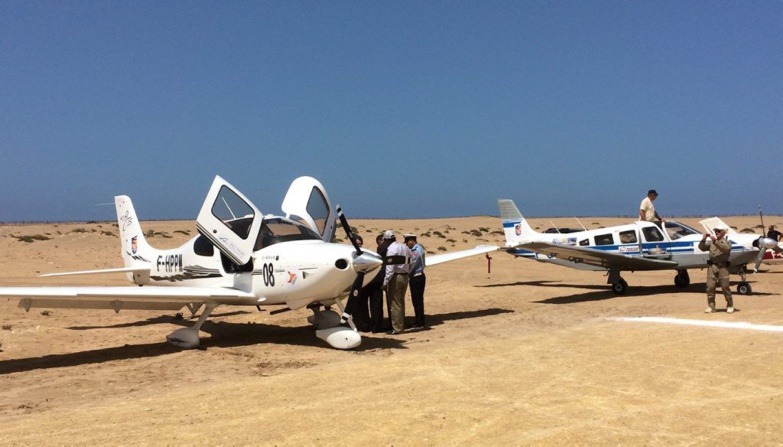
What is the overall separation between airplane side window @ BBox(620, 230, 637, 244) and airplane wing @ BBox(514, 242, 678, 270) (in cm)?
61

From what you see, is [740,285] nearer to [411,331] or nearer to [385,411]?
[411,331]

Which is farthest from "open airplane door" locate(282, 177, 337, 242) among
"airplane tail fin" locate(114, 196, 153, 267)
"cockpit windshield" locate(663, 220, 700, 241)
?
"cockpit windshield" locate(663, 220, 700, 241)

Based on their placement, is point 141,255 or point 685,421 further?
point 141,255

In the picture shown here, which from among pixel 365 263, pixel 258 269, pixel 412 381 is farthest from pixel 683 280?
pixel 412 381

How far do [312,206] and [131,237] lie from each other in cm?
533

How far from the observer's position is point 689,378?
21.5 ft

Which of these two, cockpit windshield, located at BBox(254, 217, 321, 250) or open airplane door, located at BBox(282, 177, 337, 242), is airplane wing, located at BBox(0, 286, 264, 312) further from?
open airplane door, located at BBox(282, 177, 337, 242)

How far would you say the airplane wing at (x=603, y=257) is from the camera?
16.4 m

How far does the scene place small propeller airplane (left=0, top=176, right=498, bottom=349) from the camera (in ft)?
30.2

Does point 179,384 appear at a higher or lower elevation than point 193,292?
lower

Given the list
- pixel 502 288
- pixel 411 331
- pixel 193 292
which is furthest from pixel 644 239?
pixel 193 292

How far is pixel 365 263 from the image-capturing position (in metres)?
9.06

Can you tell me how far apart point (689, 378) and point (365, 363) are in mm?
4059

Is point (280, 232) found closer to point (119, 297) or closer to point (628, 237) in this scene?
point (119, 297)
